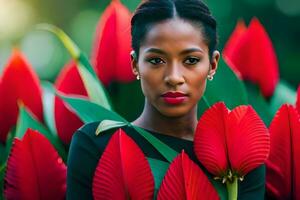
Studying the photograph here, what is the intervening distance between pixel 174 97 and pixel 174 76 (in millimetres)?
34

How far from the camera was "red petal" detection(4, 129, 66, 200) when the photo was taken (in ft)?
3.30

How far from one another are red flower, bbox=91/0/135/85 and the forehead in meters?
0.17

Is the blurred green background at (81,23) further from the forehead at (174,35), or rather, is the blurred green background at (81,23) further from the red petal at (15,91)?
the forehead at (174,35)

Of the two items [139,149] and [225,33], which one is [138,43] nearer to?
[139,149]

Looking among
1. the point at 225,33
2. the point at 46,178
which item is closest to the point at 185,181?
the point at 46,178

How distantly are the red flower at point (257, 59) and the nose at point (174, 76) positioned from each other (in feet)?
0.92

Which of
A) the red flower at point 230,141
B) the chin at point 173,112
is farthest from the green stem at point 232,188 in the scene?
the chin at point 173,112

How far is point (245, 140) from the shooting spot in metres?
0.94

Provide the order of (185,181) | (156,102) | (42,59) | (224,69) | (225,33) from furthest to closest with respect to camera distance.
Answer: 1. (42,59)
2. (225,33)
3. (224,69)
4. (156,102)
5. (185,181)

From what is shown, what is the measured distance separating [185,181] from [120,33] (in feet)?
1.23

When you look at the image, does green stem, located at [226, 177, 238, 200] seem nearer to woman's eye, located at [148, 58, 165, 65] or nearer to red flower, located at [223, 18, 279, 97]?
woman's eye, located at [148, 58, 165, 65]

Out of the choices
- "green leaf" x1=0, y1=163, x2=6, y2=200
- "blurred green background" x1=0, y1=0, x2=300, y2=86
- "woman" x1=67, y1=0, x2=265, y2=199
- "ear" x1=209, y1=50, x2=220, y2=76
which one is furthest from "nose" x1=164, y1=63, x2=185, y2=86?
"blurred green background" x1=0, y1=0, x2=300, y2=86

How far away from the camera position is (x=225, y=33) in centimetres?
464

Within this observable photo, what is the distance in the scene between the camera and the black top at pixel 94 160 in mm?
999
